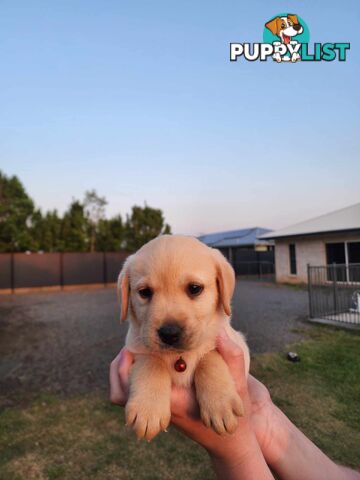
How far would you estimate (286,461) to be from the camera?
222 centimetres

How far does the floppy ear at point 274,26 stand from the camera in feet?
26.0

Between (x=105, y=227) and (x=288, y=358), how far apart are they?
98.1ft

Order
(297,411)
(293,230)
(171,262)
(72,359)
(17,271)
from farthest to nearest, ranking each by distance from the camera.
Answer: (293,230) → (17,271) → (72,359) → (297,411) → (171,262)

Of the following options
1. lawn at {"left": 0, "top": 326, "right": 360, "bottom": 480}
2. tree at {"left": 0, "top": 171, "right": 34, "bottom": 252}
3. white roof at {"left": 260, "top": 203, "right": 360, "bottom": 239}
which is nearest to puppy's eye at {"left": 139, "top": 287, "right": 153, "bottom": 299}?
lawn at {"left": 0, "top": 326, "right": 360, "bottom": 480}

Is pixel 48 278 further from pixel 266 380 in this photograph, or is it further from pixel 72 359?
pixel 266 380

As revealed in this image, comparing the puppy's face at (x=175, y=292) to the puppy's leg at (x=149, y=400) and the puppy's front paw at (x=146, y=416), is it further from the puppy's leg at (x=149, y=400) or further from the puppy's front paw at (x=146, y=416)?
the puppy's front paw at (x=146, y=416)

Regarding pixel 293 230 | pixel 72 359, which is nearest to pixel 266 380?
pixel 72 359

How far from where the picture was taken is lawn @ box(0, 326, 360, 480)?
3688mm

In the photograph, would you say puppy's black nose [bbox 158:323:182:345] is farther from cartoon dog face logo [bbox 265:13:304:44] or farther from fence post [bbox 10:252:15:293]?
fence post [bbox 10:252:15:293]

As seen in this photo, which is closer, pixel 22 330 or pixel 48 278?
pixel 22 330

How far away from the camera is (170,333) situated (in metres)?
1.88

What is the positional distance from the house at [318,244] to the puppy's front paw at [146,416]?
2072 centimetres

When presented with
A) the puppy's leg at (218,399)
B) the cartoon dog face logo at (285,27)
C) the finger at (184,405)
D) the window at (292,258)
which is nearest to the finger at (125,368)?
the finger at (184,405)

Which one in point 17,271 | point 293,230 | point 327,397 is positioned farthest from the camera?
point 293,230
